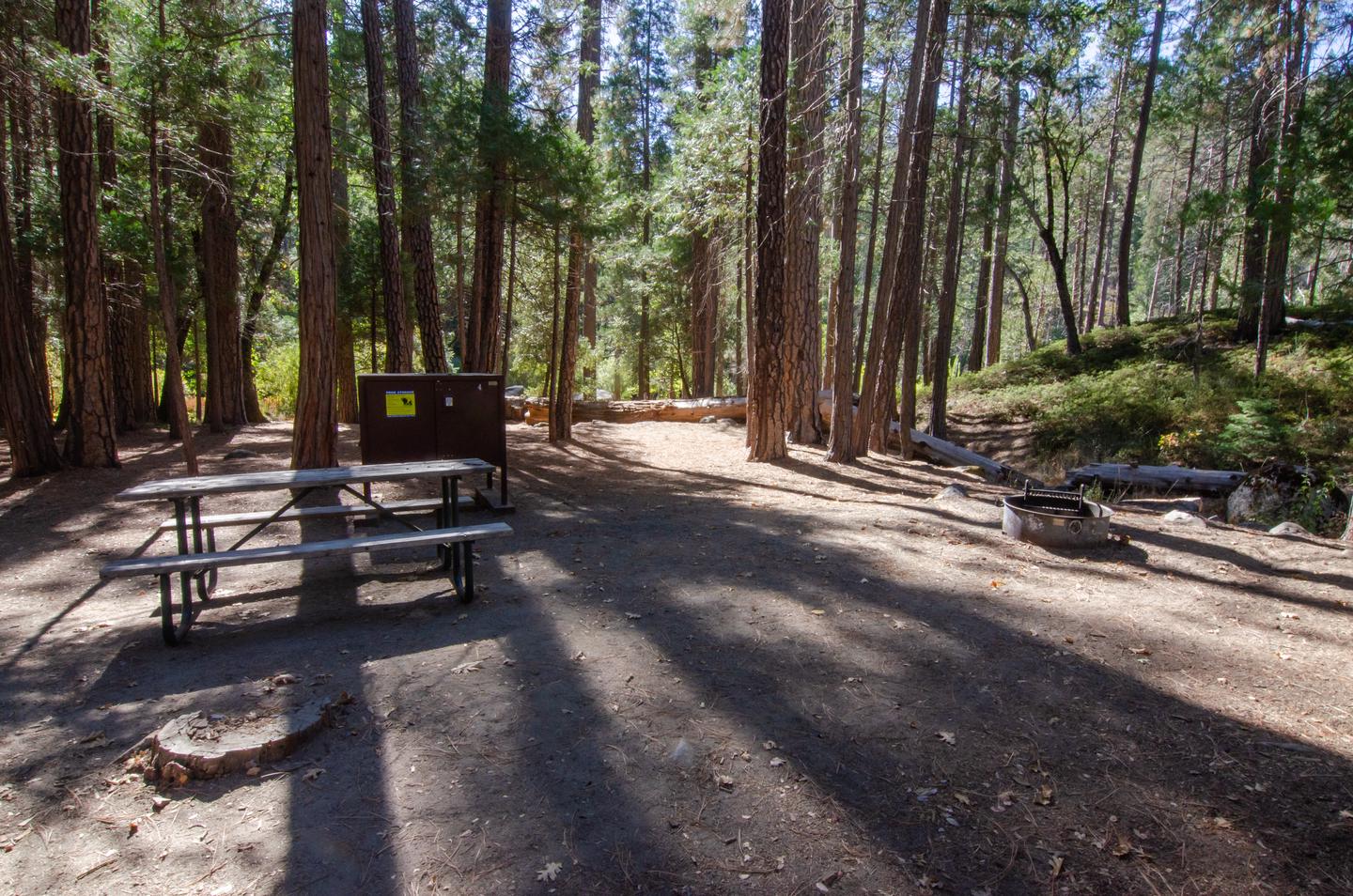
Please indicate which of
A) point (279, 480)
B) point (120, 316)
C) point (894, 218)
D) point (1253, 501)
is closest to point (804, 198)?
point (894, 218)

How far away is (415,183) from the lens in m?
11.5

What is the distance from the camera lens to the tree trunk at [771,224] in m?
9.59

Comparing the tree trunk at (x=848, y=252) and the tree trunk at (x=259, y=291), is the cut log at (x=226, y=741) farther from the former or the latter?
the tree trunk at (x=259, y=291)

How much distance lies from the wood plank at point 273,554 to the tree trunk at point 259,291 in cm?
1213

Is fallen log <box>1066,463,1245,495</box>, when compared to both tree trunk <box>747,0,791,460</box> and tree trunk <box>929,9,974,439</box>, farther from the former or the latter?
tree trunk <box>747,0,791,460</box>

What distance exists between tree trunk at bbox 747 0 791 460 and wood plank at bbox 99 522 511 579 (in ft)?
21.2

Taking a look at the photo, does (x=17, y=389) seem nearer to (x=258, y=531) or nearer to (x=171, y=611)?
(x=258, y=531)

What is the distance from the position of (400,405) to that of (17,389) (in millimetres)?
5869

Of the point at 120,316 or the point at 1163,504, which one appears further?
the point at 120,316

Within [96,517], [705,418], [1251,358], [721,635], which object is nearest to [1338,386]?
[1251,358]

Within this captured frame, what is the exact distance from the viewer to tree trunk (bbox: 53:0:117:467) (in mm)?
8797

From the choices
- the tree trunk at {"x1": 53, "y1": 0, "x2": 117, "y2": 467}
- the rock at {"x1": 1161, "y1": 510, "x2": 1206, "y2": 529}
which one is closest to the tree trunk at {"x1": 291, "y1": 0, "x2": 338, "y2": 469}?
the tree trunk at {"x1": 53, "y1": 0, "x2": 117, "y2": 467}

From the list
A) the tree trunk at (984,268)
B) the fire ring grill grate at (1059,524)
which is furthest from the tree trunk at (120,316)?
the tree trunk at (984,268)

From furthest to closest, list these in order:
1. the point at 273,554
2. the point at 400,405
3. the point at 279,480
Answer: the point at 400,405 → the point at 279,480 → the point at 273,554
